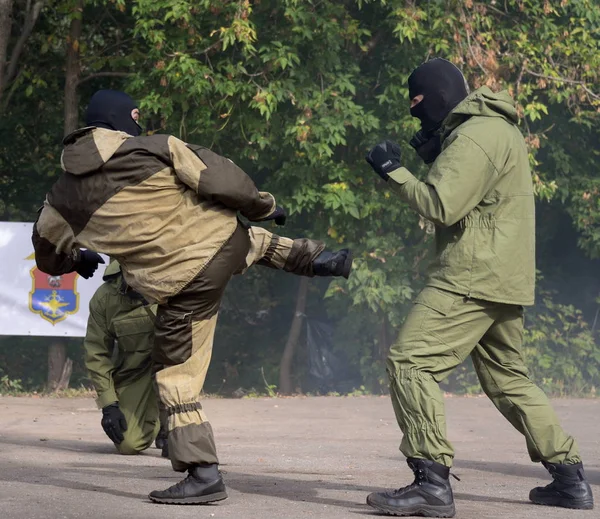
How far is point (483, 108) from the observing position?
187 inches

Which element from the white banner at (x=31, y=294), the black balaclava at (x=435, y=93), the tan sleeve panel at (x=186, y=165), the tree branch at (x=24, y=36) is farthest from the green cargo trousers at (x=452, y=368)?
the tree branch at (x=24, y=36)

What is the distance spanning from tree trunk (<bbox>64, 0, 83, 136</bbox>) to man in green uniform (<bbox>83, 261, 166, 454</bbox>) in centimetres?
612

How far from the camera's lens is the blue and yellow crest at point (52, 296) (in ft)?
37.8

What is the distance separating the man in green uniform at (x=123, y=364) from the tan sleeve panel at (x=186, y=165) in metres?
2.57

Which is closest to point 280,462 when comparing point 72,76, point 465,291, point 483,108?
point 465,291

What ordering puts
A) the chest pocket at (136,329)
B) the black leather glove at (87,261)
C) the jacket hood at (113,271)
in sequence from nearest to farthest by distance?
the black leather glove at (87,261) < the chest pocket at (136,329) < the jacket hood at (113,271)

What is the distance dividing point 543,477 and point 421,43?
730 cm

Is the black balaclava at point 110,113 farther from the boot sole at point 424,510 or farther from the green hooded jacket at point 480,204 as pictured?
the boot sole at point 424,510

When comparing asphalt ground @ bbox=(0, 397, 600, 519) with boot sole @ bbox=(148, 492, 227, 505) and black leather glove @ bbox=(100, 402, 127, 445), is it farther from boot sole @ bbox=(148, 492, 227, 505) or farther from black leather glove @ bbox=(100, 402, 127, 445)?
black leather glove @ bbox=(100, 402, 127, 445)

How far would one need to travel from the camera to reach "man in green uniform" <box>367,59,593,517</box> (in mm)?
4547

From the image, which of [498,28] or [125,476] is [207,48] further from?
[125,476]

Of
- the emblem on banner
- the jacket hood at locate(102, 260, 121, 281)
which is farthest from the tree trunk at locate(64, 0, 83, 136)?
the jacket hood at locate(102, 260, 121, 281)

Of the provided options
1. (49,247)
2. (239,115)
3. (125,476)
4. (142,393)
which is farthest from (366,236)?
(49,247)

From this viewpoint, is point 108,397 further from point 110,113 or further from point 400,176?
point 400,176
